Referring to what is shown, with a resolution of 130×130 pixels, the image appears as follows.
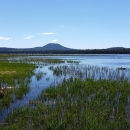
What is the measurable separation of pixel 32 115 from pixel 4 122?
1.68 metres

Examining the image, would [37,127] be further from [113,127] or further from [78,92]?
[78,92]

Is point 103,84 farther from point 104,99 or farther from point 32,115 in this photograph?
point 32,115

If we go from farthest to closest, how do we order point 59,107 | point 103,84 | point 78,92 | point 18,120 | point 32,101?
point 103,84, point 78,92, point 32,101, point 59,107, point 18,120

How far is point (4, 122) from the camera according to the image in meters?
12.9

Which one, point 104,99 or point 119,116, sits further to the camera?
point 104,99

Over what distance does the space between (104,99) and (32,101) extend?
575 cm

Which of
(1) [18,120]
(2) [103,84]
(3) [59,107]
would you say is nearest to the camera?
(1) [18,120]

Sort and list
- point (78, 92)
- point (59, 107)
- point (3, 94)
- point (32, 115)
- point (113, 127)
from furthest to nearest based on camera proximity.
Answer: point (78, 92), point (3, 94), point (59, 107), point (32, 115), point (113, 127)

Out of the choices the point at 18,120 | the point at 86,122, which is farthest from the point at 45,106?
the point at 86,122

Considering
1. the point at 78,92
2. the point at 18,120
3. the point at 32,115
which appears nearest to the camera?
the point at 18,120

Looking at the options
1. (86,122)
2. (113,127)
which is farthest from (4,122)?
(113,127)

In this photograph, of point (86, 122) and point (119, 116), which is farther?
point (119, 116)

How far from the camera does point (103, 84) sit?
24.4 m

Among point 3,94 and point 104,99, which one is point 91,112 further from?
point 3,94
